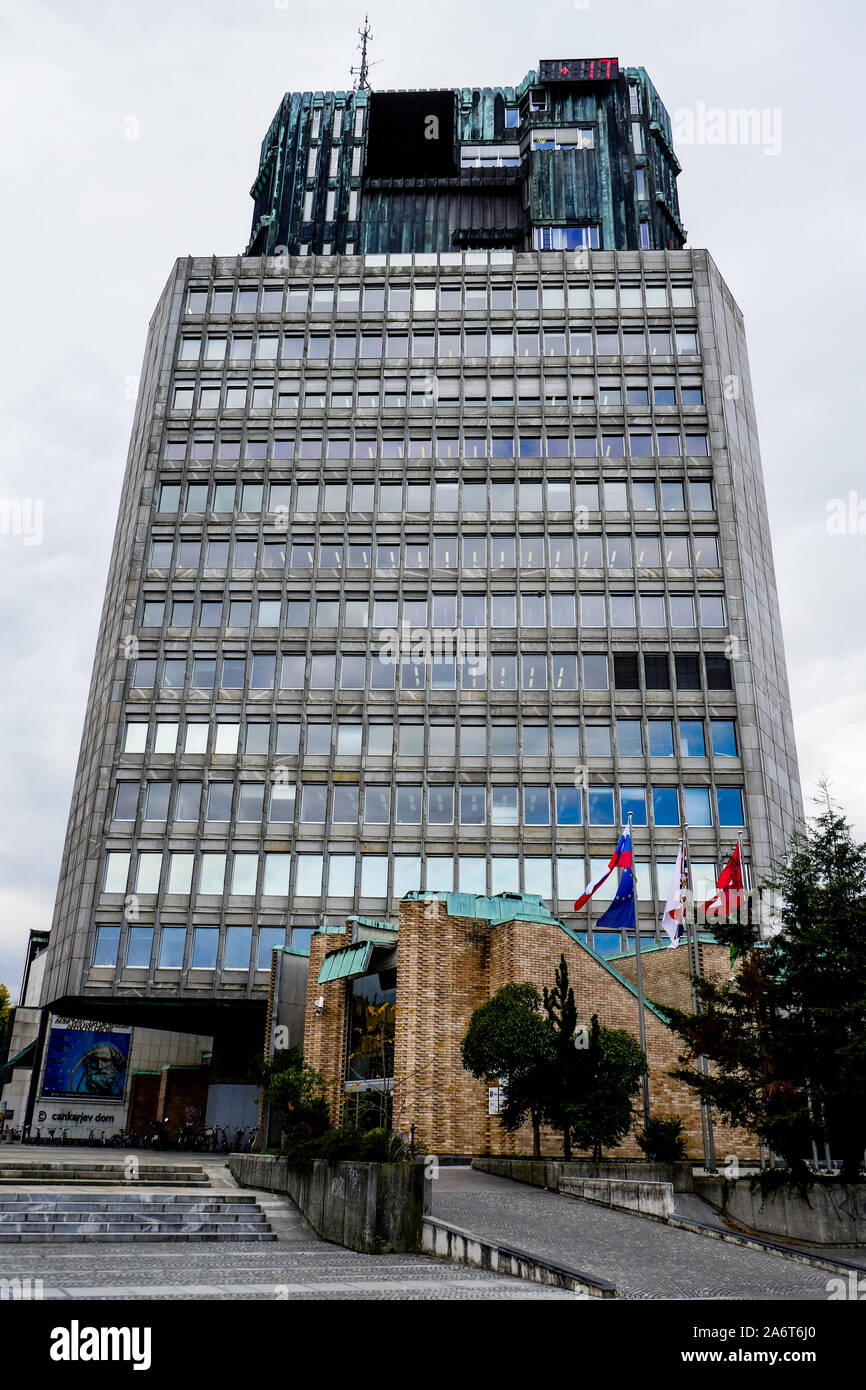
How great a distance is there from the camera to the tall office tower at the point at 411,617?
1805 inches

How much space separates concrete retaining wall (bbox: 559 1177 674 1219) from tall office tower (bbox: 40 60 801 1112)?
23.0 m

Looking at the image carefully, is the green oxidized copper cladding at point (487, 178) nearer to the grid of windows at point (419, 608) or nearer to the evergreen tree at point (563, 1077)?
the grid of windows at point (419, 608)

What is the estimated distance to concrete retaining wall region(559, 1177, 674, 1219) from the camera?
17453 mm

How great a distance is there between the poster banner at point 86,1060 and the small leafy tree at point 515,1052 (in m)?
41.4

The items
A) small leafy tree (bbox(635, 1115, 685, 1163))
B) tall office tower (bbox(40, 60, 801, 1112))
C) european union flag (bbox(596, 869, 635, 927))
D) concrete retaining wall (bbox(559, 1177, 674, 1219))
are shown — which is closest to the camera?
concrete retaining wall (bbox(559, 1177, 674, 1219))

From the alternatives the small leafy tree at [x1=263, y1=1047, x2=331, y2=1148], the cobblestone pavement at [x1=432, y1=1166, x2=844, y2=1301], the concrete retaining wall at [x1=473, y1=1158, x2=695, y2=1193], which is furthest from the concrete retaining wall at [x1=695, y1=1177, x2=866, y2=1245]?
the small leafy tree at [x1=263, y1=1047, x2=331, y2=1148]

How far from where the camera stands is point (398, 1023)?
2723 cm

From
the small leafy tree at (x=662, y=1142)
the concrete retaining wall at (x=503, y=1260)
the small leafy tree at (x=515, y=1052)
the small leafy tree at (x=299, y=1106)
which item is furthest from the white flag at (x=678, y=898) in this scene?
the concrete retaining wall at (x=503, y=1260)

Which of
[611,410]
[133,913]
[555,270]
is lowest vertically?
[133,913]

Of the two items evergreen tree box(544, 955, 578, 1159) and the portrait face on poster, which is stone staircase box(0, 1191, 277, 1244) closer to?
evergreen tree box(544, 955, 578, 1159)
